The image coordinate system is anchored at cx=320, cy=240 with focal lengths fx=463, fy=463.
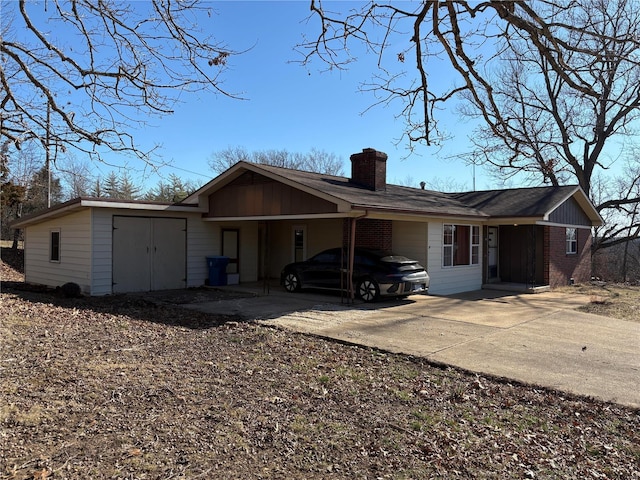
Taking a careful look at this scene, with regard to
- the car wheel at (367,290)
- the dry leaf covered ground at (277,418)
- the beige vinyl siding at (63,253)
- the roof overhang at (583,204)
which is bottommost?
the dry leaf covered ground at (277,418)

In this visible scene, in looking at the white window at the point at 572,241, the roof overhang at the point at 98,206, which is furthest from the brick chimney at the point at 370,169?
the white window at the point at 572,241

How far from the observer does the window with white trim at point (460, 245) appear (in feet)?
48.6

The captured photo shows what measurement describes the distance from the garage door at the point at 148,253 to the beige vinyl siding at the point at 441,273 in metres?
7.77

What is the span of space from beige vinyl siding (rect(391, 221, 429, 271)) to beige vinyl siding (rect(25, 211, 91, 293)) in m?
8.99

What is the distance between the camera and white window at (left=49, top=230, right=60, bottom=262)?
47.7 feet

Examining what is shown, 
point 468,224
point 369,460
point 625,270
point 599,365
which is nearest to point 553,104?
point 625,270

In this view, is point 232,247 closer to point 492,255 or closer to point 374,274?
point 374,274

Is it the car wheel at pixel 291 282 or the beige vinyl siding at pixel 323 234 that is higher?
the beige vinyl siding at pixel 323 234

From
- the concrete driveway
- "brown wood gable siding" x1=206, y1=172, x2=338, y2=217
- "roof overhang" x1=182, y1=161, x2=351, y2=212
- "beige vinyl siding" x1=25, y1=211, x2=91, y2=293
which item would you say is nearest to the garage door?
"beige vinyl siding" x1=25, y1=211, x2=91, y2=293

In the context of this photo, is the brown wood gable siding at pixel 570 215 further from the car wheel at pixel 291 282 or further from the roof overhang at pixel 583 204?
the car wheel at pixel 291 282

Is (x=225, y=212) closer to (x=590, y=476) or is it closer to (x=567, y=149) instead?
(x=590, y=476)

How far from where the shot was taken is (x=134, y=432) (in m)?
3.91

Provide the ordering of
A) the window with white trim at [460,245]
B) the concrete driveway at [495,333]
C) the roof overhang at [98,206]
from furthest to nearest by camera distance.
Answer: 1. the window with white trim at [460,245]
2. the roof overhang at [98,206]
3. the concrete driveway at [495,333]

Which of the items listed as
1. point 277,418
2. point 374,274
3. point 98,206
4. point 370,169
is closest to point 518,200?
point 370,169
